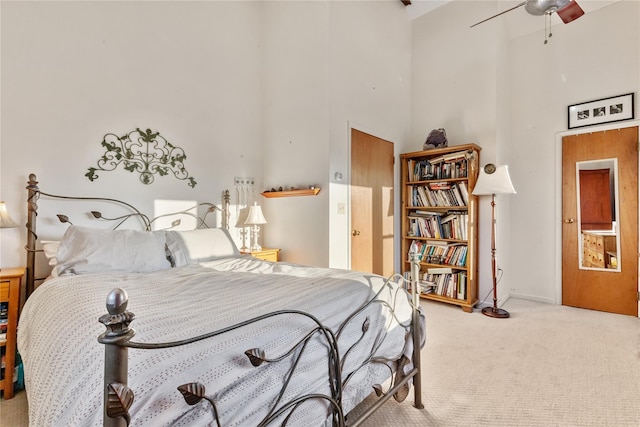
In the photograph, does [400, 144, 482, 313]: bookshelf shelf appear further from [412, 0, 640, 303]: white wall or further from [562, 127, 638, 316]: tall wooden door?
[562, 127, 638, 316]: tall wooden door

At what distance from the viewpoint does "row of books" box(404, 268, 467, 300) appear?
340 cm

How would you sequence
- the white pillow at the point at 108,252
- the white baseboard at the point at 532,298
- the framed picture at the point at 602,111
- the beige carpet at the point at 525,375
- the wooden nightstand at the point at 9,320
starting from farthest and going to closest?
1. the white baseboard at the point at 532,298
2. the framed picture at the point at 602,111
3. the white pillow at the point at 108,252
4. the wooden nightstand at the point at 9,320
5. the beige carpet at the point at 525,375

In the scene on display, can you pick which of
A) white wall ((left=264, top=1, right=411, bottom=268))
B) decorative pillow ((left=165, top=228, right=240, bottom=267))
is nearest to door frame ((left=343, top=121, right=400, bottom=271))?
white wall ((left=264, top=1, right=411, bottom=268))

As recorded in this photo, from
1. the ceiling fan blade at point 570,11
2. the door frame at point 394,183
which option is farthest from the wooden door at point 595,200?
the door frame at point 394,183

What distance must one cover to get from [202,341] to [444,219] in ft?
10.8

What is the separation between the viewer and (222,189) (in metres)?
3.26

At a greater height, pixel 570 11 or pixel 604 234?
pixel 570 11

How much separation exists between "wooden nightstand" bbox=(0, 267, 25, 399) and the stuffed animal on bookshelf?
12.7 ft

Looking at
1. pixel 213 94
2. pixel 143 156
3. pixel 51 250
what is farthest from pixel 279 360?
pixel 213 94

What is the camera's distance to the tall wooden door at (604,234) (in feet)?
10.2

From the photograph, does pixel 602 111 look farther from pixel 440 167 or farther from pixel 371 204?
pixel 371 204

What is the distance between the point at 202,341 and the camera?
86cm

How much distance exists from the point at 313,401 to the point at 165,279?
108 centimetres

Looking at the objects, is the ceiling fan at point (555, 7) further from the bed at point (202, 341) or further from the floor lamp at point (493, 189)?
the bed at point (202, 341)
